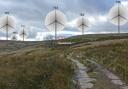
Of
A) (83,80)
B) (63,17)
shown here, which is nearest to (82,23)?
(63,17)

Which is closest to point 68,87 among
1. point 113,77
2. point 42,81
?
point 42,81

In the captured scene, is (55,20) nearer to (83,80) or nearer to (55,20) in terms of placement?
(55,20)

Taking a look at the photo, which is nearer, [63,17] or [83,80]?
[83,80]

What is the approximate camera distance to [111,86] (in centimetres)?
2339

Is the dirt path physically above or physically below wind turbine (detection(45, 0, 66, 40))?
below

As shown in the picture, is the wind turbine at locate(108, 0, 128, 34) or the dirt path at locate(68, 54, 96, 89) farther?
the wind turbine at locate(108, 0, 128, 34)

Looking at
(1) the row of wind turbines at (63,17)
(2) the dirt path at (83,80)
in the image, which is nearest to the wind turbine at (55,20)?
(1) the row of wind turbines at (63,17)

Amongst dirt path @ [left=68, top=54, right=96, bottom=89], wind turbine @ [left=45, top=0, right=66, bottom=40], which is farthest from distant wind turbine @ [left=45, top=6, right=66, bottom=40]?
dirt path @ [left=68, top=54, right=96, bottom=89]

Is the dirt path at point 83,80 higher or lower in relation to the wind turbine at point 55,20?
lower

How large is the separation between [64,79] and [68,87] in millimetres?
1917

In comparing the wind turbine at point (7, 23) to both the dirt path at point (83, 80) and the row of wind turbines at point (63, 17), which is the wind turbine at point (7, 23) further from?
the dirt path at point (83, 80)

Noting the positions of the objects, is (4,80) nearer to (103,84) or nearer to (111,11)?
(103,84)

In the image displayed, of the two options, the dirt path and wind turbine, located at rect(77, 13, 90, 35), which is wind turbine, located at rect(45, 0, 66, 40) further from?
the dirt path

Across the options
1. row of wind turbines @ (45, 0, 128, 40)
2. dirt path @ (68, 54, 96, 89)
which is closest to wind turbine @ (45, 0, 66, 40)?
row of wind turbines @ (45, 0, 128, 40)
